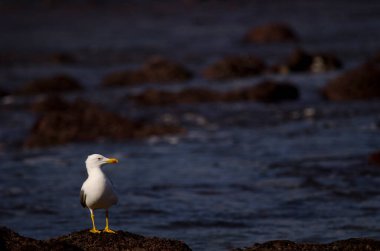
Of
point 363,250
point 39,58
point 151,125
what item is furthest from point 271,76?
point 363,250

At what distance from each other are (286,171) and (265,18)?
3546cm

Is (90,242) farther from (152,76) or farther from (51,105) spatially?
(152,76)

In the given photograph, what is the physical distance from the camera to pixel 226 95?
2231cm

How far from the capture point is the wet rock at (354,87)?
838 inches

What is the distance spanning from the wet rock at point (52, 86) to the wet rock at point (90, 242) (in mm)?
17359

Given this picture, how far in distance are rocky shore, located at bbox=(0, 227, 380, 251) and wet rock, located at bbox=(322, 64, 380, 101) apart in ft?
43.8

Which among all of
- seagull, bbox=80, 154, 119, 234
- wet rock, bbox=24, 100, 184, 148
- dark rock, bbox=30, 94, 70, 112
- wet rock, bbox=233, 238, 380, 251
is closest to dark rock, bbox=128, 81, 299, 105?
dark rock, bbox=30, 94, 70, 112

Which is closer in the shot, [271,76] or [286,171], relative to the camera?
[286,171]

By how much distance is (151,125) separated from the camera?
18734 mm

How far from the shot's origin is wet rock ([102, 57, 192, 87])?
86.5 feet

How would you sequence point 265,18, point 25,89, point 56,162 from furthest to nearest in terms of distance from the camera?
point 265,18 → point 25,89 → point 56,162

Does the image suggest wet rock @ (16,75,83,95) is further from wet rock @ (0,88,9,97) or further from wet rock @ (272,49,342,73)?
wet rock @ (272,49,342,73)

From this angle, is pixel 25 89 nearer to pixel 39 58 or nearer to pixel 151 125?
pixel 151 125

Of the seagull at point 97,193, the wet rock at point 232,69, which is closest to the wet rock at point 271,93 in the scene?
the wet rock at point 232,69
